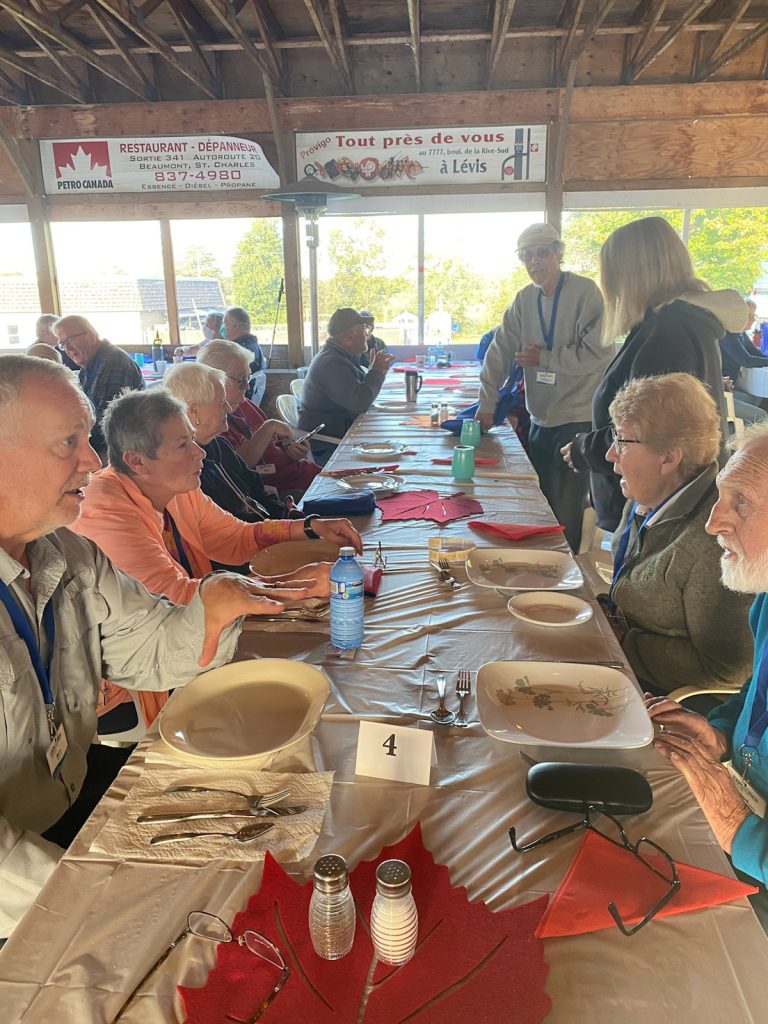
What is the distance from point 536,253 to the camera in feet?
11.3

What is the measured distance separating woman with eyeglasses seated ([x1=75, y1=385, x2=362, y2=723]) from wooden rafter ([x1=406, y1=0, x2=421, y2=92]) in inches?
185

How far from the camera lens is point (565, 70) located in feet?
Result: 20.4

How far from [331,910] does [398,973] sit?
9 cm

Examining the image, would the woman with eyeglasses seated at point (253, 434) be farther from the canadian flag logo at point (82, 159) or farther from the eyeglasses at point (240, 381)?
the canadian flag logo at point (82, 159)

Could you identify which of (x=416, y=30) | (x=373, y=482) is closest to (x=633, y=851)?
(x=373, y=482)

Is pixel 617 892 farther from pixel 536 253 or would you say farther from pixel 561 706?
pixel 536 253

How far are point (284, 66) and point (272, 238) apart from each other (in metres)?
1.58

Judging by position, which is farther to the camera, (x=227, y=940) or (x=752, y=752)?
(x=752, y=752)

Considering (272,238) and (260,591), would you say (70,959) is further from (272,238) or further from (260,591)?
(272,238)

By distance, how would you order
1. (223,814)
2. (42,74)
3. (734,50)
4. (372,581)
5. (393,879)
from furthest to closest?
(42,74), (734,50), (372,581), (223,814), (393,879)

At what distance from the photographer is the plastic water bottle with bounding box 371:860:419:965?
0.65 meters

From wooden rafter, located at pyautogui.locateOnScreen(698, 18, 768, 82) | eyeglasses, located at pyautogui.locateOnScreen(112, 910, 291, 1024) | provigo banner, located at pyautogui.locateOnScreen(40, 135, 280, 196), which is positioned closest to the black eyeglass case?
eyeglasses, located at pyautogui.locateOnScreen(112, 910, 291, 1024)

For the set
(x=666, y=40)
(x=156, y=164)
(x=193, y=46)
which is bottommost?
(x=156, y=164)

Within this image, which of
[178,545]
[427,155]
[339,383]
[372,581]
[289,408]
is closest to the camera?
[372,581]
